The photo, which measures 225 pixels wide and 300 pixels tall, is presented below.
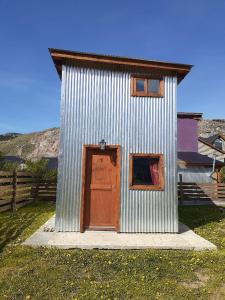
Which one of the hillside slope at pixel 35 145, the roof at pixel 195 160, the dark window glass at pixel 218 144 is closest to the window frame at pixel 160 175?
the roof at pixel 195 160

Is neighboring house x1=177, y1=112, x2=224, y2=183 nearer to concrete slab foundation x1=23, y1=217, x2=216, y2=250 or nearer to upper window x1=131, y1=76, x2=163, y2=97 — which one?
upper window x1=131, y1=76, x2=163, y2=97

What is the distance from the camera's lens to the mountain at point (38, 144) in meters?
109

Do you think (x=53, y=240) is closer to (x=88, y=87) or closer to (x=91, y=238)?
(x=91, y=238)

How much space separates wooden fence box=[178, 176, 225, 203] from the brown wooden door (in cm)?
1098

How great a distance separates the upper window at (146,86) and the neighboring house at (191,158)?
1778 centimetres

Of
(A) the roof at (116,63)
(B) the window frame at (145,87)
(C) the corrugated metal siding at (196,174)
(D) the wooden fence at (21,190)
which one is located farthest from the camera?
(C) the corrugated metal siding at (196,174)

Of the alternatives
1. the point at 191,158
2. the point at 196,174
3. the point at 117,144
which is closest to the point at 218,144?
the point at 191,158

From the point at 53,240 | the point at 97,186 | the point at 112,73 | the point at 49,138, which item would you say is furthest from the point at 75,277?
the point at 49,138

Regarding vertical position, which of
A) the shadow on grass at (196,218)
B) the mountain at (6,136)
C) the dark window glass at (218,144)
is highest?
the mountain at (6,136)

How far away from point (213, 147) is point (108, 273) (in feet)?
105

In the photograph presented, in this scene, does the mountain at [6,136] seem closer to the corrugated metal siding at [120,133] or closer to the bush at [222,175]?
the bush at [222,175]

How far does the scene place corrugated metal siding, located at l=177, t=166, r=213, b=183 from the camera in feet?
91.2

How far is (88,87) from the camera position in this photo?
35.4ft

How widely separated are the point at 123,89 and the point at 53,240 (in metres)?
5.68
